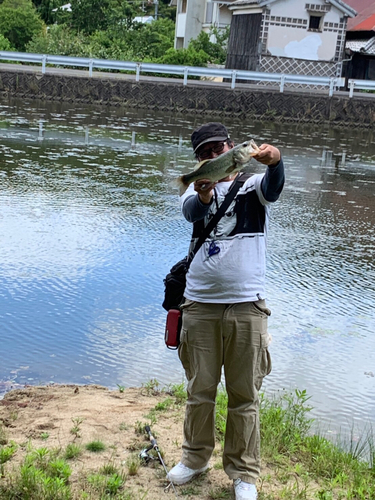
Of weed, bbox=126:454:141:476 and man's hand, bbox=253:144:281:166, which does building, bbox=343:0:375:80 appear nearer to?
man's hand, bbox=253:144:281:166

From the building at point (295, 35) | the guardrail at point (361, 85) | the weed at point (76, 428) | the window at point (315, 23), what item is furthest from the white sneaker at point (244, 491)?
the window at point (315, 23)

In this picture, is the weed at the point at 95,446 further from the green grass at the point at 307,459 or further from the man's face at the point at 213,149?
the man's face at the point at 213,149

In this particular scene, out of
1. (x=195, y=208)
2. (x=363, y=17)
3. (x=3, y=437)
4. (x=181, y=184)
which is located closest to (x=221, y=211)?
(x=195, y=208)

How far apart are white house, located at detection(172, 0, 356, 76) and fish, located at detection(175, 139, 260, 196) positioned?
28220 millimetres

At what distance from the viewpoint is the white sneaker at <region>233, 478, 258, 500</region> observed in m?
3.55

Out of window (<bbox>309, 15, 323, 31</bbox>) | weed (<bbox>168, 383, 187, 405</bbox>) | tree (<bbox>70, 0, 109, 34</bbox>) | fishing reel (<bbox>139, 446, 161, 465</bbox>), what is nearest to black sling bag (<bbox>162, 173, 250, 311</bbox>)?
fishing reel (<bbox>139, 446, 161, 465</bbox>)

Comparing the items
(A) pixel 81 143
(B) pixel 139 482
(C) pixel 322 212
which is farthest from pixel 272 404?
(A) pixel 81 143

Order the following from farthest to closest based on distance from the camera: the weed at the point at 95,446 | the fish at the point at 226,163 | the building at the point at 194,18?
1. the building at the point at 194,18
2. the weed at the point at 95,446
3. the fish at the point at 226,163

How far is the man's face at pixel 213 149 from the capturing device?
3.72m

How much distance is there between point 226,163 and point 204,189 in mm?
165

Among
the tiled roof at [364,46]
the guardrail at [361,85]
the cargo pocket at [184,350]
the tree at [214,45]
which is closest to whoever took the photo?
the cargo pocket at [184,350]

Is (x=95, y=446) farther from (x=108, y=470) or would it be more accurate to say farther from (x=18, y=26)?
(x=18, y=26)

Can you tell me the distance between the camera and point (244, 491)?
3.57m

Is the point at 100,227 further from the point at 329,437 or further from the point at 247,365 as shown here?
the point at 247,365
